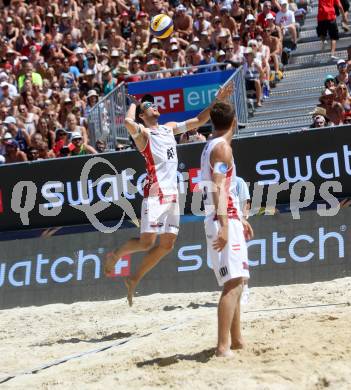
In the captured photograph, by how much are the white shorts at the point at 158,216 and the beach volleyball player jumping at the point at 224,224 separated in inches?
98.1

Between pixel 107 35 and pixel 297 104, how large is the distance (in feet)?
19.5

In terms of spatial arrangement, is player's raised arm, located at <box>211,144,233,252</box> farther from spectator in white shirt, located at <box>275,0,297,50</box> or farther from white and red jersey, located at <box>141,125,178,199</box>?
spectator in white shirt, located at <box>275,0,297,50</box>

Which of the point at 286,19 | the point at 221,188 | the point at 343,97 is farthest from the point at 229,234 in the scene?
the point at 286,19

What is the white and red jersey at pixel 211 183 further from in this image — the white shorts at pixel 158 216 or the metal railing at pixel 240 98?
the metal railing at pixel 240 98

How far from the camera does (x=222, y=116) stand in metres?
7.43

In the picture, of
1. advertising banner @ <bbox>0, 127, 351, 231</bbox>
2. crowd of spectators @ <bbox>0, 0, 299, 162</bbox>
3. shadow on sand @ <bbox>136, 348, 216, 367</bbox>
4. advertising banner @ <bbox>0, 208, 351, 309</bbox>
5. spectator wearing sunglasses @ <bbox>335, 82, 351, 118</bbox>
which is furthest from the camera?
crowd of spectators @ <bbox>0, 0, 299, 162</bbox>

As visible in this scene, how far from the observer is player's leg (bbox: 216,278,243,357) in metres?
7.21

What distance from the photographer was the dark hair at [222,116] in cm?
741

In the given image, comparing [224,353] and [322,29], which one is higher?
[322,29]

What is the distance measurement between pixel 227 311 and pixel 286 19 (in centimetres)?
1273

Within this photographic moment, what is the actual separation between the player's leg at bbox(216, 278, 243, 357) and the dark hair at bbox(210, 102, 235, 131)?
1150 millimetres

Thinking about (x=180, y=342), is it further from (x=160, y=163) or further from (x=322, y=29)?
(x=322, y=29)

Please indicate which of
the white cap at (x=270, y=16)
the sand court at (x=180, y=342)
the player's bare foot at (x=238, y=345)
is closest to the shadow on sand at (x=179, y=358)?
the sand court at (x=180, y=342)

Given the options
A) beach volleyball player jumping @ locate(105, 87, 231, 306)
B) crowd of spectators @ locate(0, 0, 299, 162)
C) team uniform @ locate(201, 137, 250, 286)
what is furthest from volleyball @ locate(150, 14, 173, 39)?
team uniform @ locate(201, 137, 250, 286)
